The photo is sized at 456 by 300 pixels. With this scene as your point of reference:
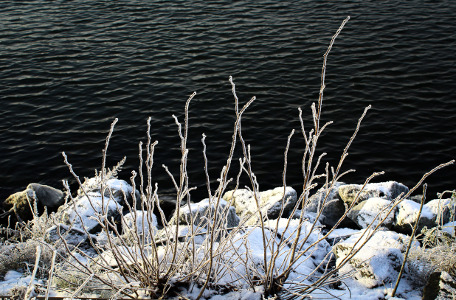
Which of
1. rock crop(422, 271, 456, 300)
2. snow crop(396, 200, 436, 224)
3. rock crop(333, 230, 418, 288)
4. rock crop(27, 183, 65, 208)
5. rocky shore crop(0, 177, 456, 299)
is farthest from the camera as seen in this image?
rock crop(27, 183, 65, 208)

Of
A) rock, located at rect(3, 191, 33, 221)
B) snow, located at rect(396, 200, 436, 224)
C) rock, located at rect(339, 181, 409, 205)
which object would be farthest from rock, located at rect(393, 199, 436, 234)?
rock, located at rect(3, 191, 33, 221)

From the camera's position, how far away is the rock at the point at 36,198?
7.81m

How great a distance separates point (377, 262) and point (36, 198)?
5646 mm

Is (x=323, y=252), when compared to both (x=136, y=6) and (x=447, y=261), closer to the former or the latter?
(x=447, y=261)

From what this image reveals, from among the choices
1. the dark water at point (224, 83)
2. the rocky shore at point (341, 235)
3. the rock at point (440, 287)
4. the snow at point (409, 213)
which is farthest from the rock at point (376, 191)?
the rock at point (440, 287)

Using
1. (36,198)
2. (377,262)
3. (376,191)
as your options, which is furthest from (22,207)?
(377,262)

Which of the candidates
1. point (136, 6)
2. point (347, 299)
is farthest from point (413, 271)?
point (136, 6)

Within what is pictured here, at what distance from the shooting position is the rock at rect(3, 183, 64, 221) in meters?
7.81

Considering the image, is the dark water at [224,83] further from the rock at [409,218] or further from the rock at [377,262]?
the rock at [377,262]

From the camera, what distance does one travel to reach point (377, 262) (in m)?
4.40

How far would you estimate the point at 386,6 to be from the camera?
17.4 metres

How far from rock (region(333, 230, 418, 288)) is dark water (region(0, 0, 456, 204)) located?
384cm

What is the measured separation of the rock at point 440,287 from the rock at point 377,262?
49 centimetres

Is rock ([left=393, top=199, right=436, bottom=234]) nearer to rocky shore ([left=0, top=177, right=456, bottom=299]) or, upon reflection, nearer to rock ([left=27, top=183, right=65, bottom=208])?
rocky shore ([left=0, top=177, right=456, bottom=299])
